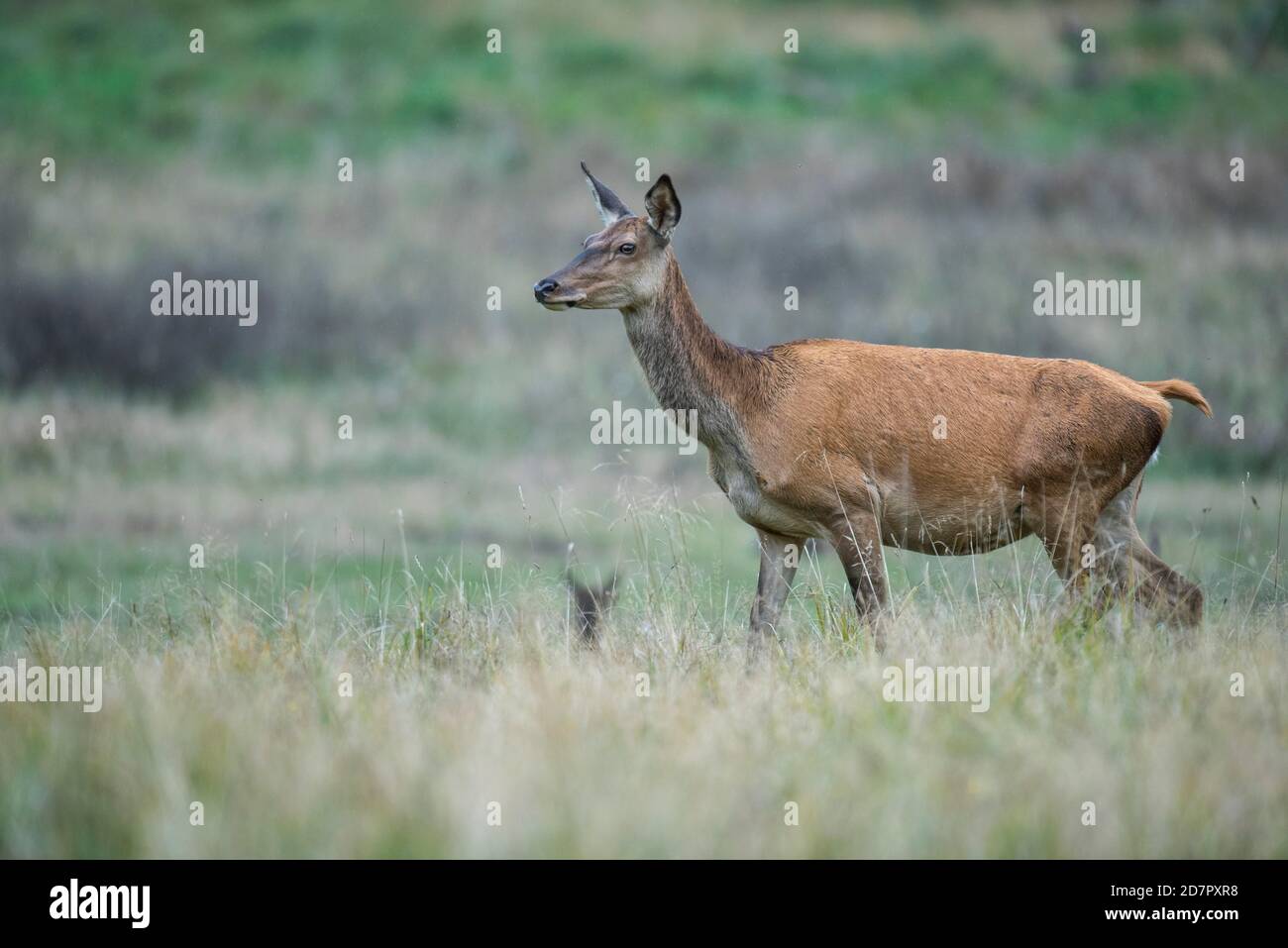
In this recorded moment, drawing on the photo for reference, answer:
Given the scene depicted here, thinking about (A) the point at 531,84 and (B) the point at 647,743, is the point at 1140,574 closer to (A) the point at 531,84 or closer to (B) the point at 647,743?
(B) the point at 647,743

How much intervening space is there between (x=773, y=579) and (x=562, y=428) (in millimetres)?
13647

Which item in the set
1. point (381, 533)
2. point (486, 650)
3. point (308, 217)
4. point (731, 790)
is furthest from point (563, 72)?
point (731, 790)

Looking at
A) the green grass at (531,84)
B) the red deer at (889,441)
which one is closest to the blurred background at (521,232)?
the green grass at (531,84)

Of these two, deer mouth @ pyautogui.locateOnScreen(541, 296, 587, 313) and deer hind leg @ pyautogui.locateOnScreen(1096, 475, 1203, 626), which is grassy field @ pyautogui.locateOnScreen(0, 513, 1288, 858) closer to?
deer hind leg @ pyautogui.locateOnScreen(1096, 475, 1203, 626)

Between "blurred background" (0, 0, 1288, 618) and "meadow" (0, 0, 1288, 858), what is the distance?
0.10 metres

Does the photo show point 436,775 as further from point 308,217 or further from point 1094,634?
point 308,217

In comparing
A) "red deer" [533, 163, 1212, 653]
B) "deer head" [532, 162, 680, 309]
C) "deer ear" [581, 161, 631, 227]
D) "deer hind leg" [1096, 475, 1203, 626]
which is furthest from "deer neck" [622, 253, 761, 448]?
"deer hind leg" [1096, 475, 1203, 626]

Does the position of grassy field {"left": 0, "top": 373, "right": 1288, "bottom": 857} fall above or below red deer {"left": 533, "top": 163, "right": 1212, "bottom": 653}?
below

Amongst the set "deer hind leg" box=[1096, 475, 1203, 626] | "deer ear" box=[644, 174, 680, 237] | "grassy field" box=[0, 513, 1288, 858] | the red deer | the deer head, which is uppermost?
"deer ear" box=[644, 174, 680, 237]

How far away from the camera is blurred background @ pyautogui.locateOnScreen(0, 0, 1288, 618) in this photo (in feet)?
64.8

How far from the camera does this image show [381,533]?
18.0m

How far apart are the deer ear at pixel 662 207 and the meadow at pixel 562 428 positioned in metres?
1.55

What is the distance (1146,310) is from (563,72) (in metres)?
14.3
